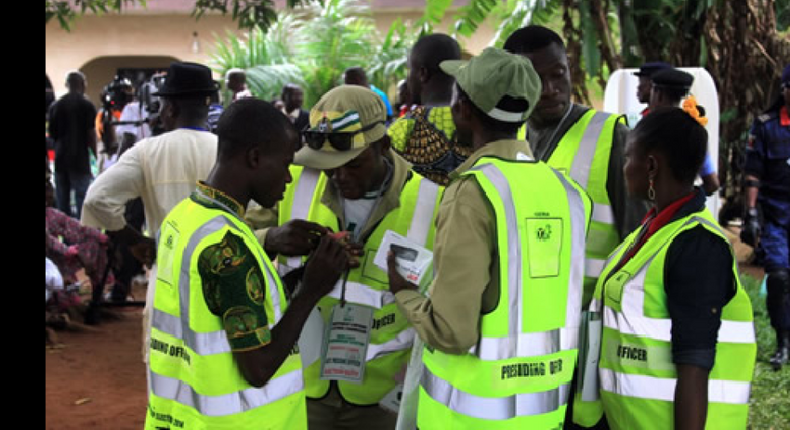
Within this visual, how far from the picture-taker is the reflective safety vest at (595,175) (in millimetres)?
3430

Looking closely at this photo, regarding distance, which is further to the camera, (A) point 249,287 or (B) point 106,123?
(B) point 106,123

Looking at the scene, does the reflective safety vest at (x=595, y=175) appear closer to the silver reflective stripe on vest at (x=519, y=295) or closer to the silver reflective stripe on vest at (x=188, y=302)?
the silver reflective stripe on vest at (x=519, y=295)

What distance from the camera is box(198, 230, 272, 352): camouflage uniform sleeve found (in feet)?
8.09

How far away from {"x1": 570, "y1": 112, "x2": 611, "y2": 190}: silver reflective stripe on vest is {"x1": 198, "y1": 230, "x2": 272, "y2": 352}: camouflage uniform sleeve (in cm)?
151

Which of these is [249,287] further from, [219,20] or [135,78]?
[135,78]

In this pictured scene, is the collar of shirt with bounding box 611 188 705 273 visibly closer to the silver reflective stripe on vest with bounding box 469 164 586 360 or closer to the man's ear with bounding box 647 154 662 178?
the man's ear with bounding box 647 154 662 178

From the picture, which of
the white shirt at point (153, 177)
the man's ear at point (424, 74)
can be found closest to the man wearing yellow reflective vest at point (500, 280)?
the man's ear at point (424, 74)

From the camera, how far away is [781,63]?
33.9 ft

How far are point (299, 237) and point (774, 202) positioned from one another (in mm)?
5517

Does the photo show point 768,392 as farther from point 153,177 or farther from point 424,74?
point 153,177

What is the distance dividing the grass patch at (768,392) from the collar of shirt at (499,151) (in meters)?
4.03

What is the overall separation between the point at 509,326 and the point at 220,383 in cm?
85
